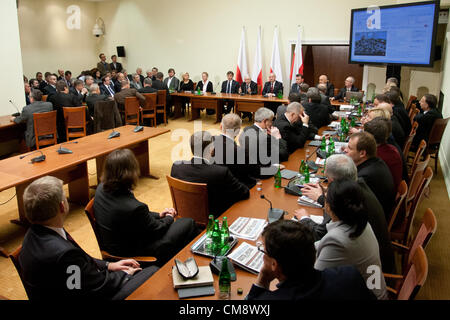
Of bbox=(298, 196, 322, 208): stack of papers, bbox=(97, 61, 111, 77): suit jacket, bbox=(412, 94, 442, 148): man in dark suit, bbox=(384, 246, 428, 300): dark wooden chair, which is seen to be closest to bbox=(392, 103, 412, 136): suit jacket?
bbox=(412, 94, 442, 148): man in dark suit

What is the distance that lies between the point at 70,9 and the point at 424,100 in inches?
487

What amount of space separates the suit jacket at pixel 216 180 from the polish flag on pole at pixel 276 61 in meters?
8.25

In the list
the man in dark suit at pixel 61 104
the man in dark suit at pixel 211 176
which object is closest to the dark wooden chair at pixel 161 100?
the man in dark suit at pixel 61 104

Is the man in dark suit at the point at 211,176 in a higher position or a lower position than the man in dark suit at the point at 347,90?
lower

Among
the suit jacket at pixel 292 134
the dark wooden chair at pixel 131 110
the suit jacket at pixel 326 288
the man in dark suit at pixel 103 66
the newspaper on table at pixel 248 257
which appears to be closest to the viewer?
the suit jacket at pixel 326 288

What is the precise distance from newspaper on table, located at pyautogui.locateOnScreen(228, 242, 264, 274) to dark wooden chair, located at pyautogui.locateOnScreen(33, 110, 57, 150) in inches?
209

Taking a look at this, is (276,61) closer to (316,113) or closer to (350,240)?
(316,113)

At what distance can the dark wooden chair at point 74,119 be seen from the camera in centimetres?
717

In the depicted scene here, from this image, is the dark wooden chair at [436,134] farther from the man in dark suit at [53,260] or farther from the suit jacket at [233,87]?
the suit jacket at [233,87]

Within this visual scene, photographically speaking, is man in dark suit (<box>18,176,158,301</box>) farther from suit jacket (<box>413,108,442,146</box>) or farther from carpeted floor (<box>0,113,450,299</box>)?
suit jacket (<box>413,108,442,146</box>)

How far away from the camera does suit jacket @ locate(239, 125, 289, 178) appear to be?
150 inches

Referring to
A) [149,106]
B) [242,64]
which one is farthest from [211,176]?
[242,64]

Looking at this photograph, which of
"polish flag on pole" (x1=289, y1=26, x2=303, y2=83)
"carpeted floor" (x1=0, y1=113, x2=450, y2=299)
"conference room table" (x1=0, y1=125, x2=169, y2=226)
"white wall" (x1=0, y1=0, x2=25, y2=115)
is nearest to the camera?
"carpeted floor" (x1=0, y1=113, x2=450, y2=299)

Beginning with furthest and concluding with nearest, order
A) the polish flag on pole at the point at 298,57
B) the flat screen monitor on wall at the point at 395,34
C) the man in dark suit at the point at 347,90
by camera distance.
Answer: the polish flag on pole at the point at 298,57
the man in dark suit at the point at 347,90
the flat screen monitor on wall at the point at 395,34
